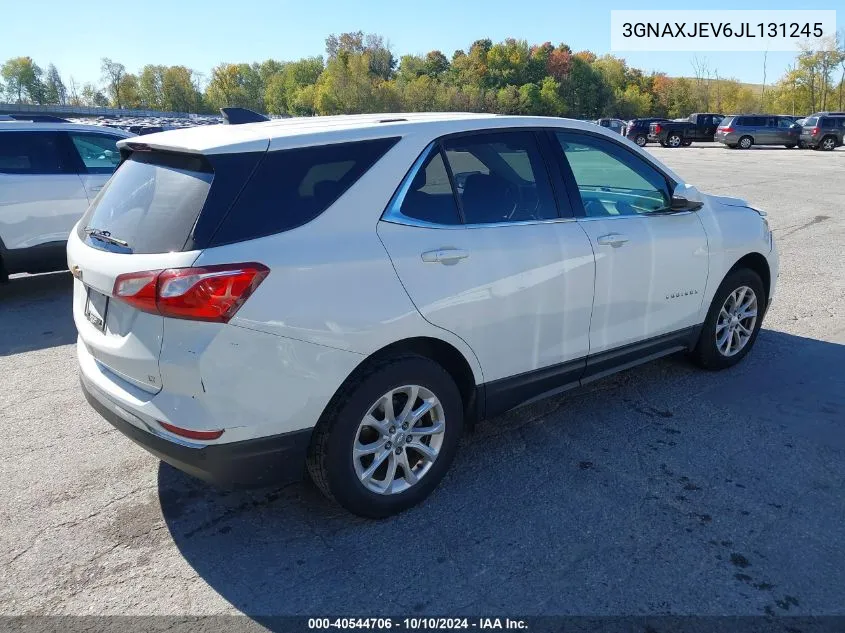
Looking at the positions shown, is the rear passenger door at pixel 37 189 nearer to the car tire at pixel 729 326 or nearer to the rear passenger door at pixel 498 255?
the rear passenger door at pixel 498 255

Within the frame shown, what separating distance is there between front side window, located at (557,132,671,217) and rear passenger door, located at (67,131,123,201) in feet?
18.4

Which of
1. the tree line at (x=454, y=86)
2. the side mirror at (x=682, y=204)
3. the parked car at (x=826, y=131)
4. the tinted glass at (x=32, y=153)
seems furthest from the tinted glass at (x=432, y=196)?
the tree line at (x=454, y=86)

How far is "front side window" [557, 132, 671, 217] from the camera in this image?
3838 mm

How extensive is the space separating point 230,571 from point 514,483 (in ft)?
4.66

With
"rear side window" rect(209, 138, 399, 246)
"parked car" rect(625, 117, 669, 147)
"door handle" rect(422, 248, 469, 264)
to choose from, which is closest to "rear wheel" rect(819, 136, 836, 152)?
"parked car" rect(625, 117, 669, 147)

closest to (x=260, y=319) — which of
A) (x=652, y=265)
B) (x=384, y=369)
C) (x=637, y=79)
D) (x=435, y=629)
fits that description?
(x=384, y=369)

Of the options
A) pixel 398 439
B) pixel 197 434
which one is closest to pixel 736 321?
pixel 398 439

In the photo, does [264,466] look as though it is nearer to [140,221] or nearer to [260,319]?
[260,319]

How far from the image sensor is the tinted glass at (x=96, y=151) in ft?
24.9

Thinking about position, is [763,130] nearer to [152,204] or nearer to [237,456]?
[152,204]

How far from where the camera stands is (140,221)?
9.34 ft

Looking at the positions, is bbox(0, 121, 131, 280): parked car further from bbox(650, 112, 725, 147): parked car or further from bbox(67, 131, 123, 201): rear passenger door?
bbox(650, 112, 725, 147): parked car

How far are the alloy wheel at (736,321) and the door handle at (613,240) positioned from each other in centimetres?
131

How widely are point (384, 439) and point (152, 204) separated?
1.43 m
